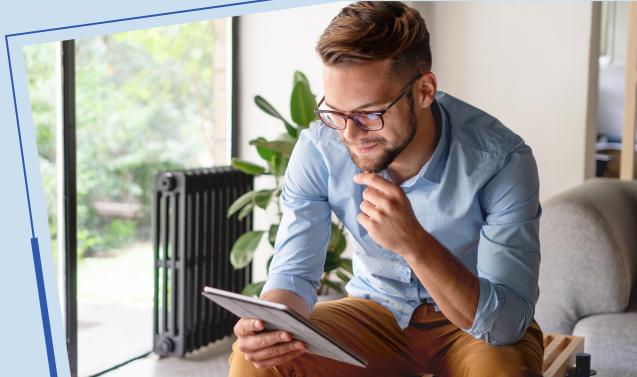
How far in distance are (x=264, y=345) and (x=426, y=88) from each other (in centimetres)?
61

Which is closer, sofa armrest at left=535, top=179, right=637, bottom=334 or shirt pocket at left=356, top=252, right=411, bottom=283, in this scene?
shirt pocket at left=356, top=252, right=411, bottom=283

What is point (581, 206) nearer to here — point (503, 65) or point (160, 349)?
point (503, 65)

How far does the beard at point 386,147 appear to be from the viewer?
4.25ft

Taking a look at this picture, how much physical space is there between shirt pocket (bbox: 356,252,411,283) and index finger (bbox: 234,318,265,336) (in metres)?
0.42

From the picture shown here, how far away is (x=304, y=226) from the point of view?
1429 mm

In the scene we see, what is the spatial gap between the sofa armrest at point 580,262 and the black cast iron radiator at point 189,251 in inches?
51.9

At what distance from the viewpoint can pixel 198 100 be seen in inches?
192

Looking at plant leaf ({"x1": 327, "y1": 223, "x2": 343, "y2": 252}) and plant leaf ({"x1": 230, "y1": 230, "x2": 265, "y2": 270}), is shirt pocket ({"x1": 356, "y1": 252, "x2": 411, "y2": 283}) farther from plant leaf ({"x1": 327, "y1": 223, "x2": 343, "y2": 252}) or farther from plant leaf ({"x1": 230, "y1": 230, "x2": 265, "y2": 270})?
plant leaf ({"x1": 230, "y1": 230, "x2": 265, "y2": 270})

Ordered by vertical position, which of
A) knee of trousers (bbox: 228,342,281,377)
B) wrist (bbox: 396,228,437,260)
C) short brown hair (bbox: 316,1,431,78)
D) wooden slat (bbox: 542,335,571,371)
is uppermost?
short brown hair (bbox: 316,1,431,78)

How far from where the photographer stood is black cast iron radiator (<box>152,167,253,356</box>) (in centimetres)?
256

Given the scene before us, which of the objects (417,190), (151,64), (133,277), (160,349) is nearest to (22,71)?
(417,190)

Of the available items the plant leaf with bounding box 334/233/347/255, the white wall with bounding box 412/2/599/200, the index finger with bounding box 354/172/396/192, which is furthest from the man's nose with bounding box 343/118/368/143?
the white wall with bounding box 412/2/599/200

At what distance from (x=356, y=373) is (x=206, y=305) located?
1.47 metres

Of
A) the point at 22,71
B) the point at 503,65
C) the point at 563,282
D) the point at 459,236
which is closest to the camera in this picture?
the point at 22,71
